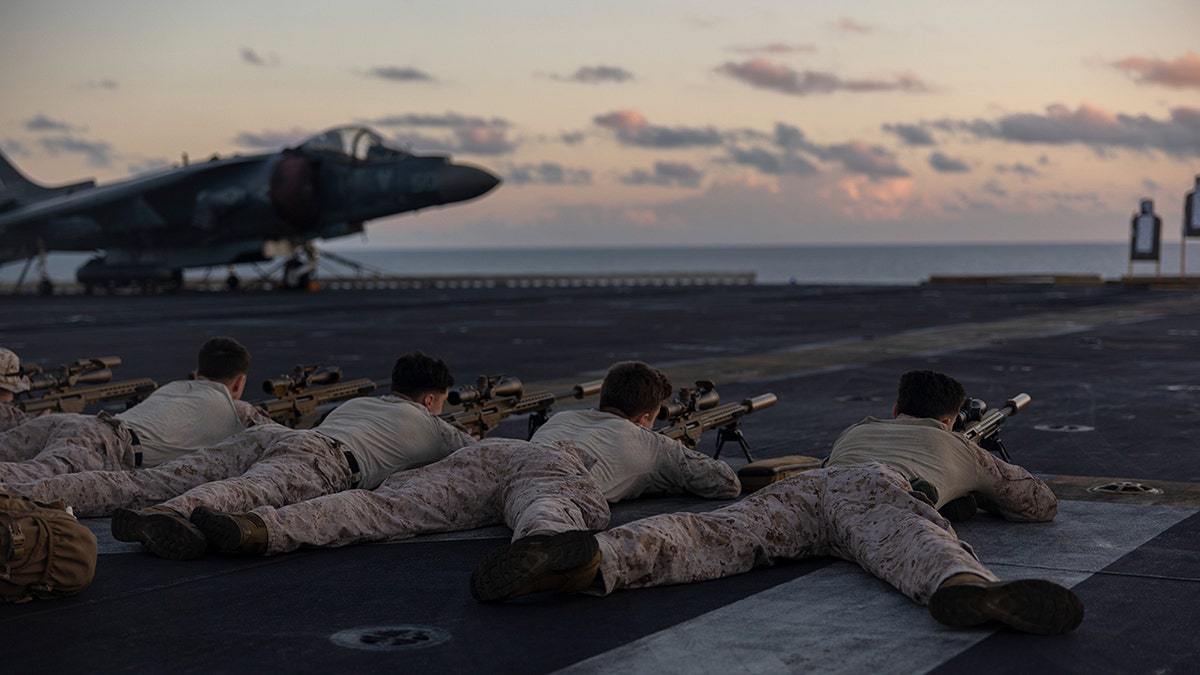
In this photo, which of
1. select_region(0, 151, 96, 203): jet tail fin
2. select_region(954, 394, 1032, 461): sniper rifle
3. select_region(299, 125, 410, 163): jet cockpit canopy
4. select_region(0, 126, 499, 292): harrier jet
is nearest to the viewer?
select_region(954, 394, 1032, 461): sniper rifle

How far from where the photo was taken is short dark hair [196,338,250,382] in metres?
9.19

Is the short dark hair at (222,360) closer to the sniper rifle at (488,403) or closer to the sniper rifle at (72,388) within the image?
the sniper rifle at (488,403)

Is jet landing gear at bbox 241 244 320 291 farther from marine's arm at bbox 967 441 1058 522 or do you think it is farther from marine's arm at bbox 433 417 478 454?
marine's arm at bbox 967 441 1058 522

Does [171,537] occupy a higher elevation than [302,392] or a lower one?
lower

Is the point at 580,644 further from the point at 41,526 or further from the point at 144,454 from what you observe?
the point at 144,454

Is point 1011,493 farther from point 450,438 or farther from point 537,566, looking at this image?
point 450,438

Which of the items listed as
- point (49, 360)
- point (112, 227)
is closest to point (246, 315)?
point (49, 360)

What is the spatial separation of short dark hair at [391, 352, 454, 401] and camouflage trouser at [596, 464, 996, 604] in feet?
8.14

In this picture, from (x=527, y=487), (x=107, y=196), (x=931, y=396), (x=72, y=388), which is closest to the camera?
(x=527, y=487)

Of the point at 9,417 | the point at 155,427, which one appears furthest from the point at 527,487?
the point at 9,417

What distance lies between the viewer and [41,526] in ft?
19.3

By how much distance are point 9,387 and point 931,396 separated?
7.00 meters

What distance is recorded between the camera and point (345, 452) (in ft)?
26.5

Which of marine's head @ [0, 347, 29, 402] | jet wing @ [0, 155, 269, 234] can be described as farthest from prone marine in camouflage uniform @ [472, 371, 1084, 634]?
jet wing @ [0, 155, 269, 234]
